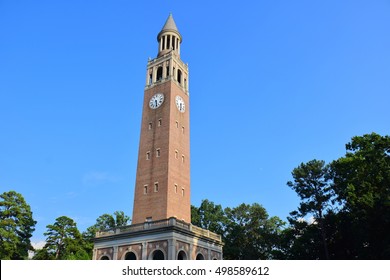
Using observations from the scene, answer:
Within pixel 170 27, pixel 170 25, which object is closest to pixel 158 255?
pixel 170 27

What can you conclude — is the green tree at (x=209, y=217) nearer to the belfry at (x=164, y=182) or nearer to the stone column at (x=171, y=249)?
the belfry at (x=164, y=182)

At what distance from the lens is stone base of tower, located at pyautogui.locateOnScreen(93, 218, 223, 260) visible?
35.6m

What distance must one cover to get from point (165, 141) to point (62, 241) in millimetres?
26504

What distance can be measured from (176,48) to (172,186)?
76.1 feet

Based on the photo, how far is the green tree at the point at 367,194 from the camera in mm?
33219

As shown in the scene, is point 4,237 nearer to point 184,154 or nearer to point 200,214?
point 184,154

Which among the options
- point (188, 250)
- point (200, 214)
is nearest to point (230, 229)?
point (200, 214)

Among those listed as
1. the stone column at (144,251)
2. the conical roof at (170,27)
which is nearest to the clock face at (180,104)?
the conical roof at (170,27)

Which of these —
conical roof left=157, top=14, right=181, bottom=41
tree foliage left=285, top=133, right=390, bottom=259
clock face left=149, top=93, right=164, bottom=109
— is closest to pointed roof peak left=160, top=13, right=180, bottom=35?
conical roof left=157, top=14, right=181, bottom=41

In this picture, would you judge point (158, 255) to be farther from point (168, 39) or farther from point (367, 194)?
point (168, 39)

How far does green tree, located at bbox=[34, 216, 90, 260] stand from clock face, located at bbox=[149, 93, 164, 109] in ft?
80.4

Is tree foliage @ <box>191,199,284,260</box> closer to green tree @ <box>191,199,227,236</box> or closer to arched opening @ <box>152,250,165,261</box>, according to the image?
green tree @ <box>191,199,227,236</box>
